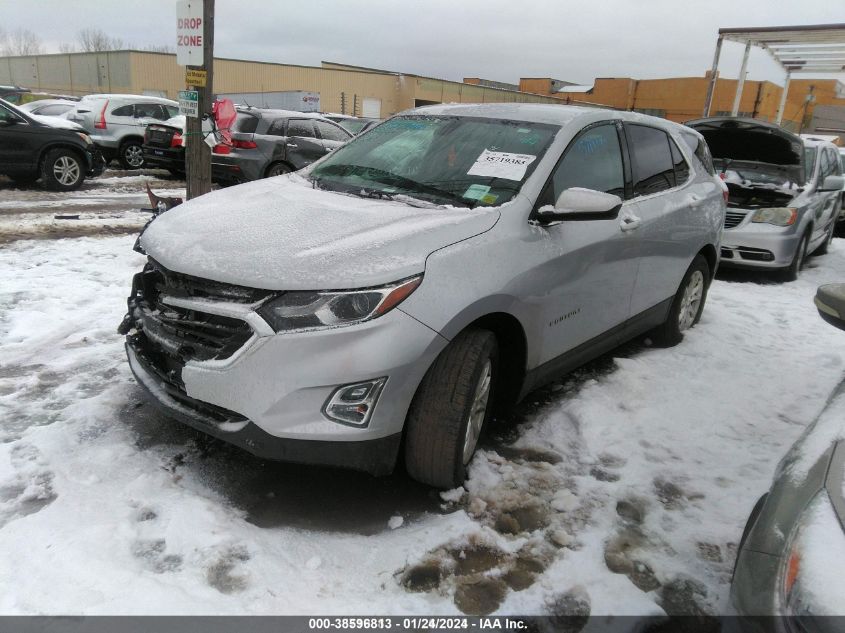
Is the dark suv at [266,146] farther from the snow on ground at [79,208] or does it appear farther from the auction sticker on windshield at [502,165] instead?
the auction sticker on windshield at [502,165]

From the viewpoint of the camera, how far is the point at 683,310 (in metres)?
5.14

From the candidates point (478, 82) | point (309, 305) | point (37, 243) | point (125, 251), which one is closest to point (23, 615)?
point (309, 305)

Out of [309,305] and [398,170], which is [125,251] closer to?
[398,170]

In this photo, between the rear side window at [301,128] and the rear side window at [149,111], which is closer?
the rear side window at [301,128]

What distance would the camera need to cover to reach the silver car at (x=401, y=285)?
2400 mm

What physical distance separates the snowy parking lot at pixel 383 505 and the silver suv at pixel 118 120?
10315mm

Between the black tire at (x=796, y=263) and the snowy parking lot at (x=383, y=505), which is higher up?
the black tire at (x=796, y=263)

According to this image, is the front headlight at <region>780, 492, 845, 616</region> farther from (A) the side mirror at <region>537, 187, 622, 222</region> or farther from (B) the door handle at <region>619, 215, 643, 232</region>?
(B) the door handle at <region>619, 215, 643, 232</region>

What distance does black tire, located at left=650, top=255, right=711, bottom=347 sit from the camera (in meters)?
4.91

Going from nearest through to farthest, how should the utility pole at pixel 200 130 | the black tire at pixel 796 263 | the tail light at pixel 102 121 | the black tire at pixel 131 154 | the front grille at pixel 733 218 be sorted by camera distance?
1. the utility pole at pixel 200 130
2. the front grille at pixel 733 218
3. the black tire at pixel 796 263
4. the tail light at pixel 102 121
5. the black tire at pixel 131 154

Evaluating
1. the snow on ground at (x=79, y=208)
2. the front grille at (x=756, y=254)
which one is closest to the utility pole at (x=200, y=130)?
the snow on ground at (x=79, y=208)

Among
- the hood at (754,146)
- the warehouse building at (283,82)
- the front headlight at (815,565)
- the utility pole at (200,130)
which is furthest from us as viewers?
the warehouse building at (283,82)

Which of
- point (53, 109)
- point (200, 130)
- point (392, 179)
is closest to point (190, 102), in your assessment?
point (200, 130)

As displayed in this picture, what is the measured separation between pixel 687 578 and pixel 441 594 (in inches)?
39.6
